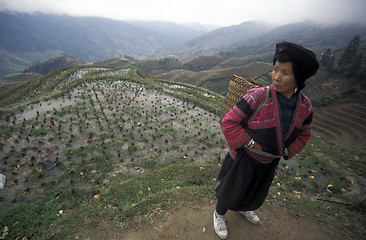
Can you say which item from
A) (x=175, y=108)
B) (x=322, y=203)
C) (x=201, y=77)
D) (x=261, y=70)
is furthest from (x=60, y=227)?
(x=261, y=70)

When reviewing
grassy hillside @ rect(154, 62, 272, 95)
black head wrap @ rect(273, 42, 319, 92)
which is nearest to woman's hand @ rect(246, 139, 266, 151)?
black head wrap @ rect(273, 42, 319, 92)

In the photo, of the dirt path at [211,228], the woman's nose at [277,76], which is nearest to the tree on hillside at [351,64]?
the dirt path at [211,228]

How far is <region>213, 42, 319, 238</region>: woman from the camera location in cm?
199

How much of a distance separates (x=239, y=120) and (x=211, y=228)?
8.08ft

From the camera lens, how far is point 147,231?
3.44 m

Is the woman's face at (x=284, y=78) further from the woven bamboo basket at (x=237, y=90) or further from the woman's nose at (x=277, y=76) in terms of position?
the woven bamboo basket at (x=237, y=90)

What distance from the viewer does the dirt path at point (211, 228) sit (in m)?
3.37

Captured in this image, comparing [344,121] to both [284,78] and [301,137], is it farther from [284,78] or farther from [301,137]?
[284,78]

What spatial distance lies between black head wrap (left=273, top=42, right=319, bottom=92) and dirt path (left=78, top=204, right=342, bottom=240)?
9.68 ft

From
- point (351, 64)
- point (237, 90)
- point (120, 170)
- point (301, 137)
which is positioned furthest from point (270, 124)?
point (351, 64)

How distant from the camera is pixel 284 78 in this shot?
2033 millimetres

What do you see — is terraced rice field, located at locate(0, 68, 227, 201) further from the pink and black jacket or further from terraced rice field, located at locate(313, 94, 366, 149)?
terraced rice field, located at locate(313, 94, 366, 149)

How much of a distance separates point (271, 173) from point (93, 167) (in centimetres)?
539

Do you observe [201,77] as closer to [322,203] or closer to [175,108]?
[175,108]
